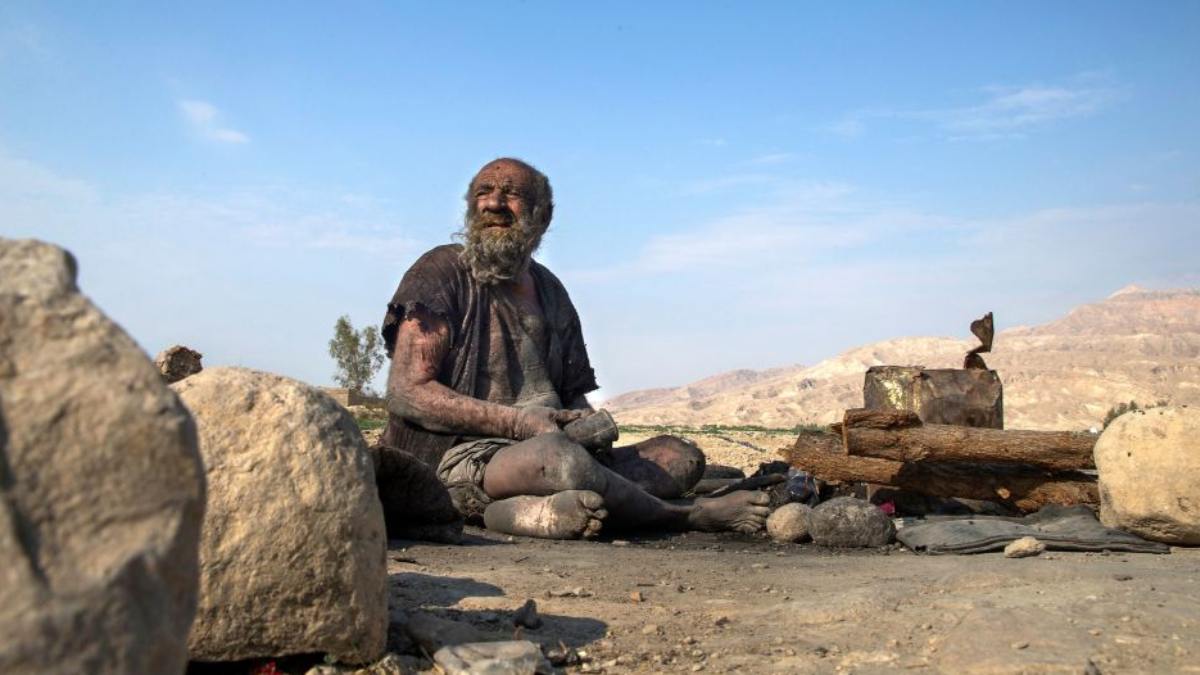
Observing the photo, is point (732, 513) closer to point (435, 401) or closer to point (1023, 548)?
point (1023, 548)

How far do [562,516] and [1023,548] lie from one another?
2.39m

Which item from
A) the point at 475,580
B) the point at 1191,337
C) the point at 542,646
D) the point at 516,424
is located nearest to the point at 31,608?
the point at 542,646

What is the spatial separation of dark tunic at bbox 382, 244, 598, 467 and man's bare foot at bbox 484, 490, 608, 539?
41.0 inches

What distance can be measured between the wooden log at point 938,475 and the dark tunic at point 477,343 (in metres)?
1.74

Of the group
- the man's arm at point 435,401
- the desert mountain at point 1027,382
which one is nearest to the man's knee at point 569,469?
the man's arm at point 435,401

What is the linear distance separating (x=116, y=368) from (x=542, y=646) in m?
2.06

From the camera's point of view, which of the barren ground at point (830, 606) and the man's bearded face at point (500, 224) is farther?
the man's bearded face at point (500, 224)

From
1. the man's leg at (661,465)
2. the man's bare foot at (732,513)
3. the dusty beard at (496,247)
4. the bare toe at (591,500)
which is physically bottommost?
the man's bare foot at (732,513)

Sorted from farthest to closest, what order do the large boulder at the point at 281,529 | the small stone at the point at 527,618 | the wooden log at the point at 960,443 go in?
the wooden log at the point at 960,443
the small stone at the point at 527,618
the large boulder at the point at 281,529

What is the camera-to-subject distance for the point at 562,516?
632cm

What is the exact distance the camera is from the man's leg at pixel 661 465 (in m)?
7.42

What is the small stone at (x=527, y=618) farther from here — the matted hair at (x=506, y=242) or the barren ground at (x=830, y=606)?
the matted hair at (x=506, y=242)

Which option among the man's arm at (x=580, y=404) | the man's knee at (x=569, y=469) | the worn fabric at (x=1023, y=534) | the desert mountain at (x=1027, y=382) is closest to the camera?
the worn fabric at (x=1023, y=534)

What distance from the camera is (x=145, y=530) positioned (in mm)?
1719
